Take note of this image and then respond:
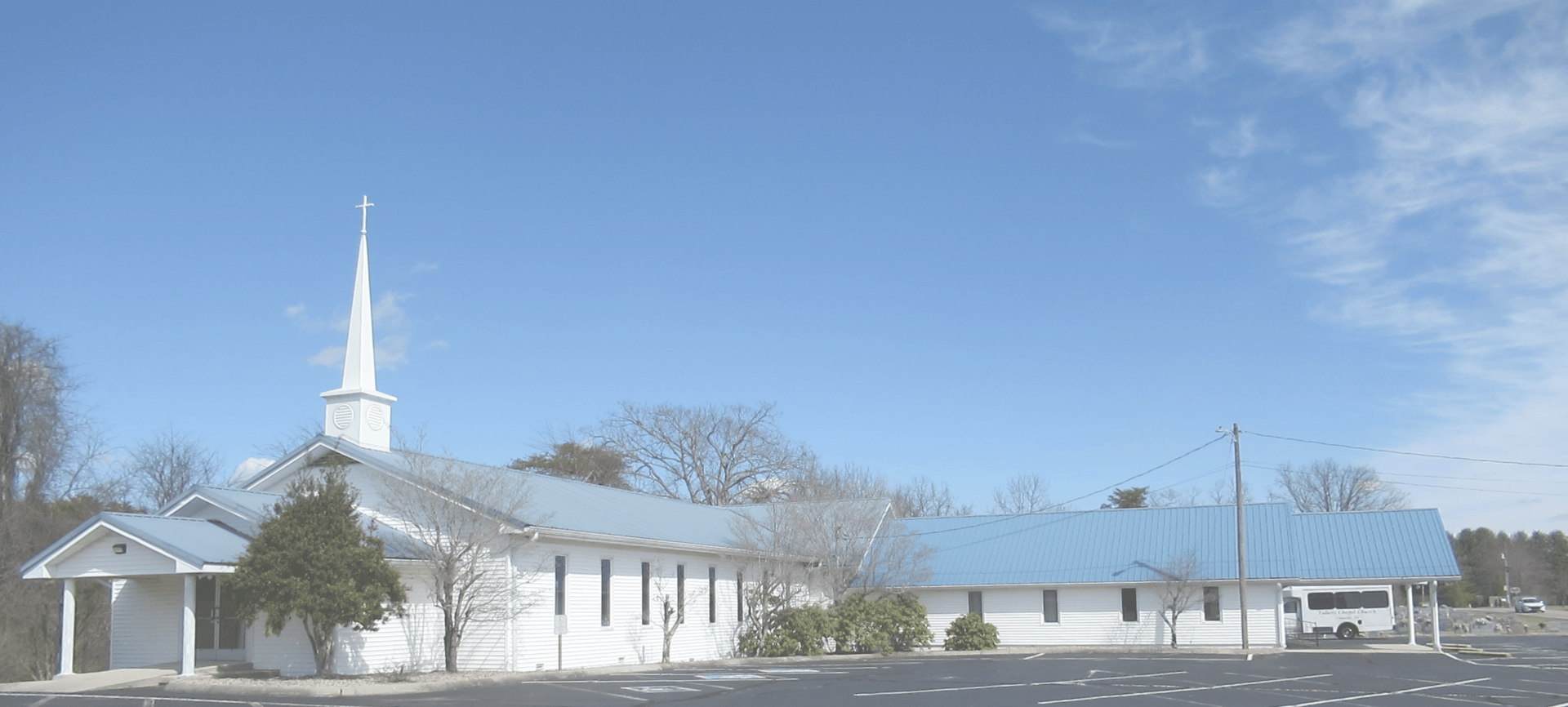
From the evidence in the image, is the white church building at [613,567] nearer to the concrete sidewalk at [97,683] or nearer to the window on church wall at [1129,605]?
the window on church wall at [1129,605]

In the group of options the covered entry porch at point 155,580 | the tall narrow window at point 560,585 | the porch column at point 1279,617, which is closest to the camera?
the covered entry porch at point 155,580

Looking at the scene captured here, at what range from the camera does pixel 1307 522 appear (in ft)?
138

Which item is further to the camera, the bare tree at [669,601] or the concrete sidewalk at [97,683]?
the bare tree at [669,601]

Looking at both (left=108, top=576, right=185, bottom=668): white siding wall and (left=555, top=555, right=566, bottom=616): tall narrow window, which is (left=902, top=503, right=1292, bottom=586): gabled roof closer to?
(left=555, top=555, right=566, bottom=616): tall narrow window

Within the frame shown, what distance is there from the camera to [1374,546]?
3950 centimetres

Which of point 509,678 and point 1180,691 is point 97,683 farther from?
point 1180,691

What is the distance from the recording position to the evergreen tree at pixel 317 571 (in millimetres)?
22312

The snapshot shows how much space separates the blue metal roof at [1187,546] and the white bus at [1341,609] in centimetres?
317

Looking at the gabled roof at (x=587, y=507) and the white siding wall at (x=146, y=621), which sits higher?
the gabled roof at (x=587, y=507)

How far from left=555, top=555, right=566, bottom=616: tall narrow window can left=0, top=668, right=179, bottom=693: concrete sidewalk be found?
774cm

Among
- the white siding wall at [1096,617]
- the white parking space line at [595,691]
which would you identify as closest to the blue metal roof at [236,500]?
the white parking space line at [595,691]

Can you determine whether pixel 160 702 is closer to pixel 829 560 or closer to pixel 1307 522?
pixel 829 560

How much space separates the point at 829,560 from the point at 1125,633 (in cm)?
998

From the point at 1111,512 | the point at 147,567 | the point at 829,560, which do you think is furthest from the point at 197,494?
the point at 1111,512
